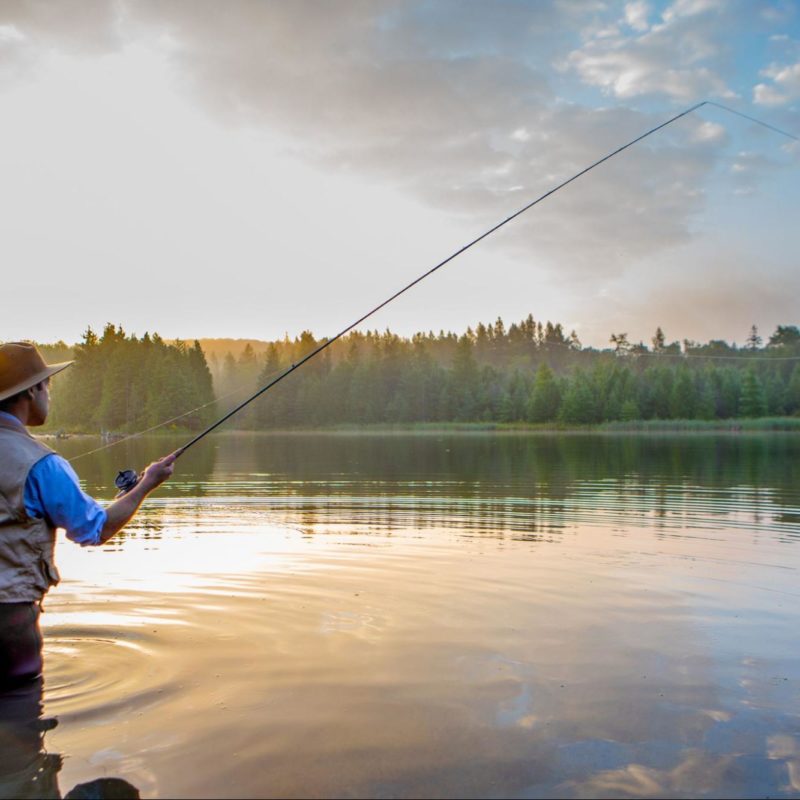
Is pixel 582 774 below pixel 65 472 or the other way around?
below

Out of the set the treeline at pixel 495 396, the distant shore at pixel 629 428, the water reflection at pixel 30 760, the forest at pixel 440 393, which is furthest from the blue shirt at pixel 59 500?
the treeline at pixel 495 396

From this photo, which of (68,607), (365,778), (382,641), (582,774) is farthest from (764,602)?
(68,607)

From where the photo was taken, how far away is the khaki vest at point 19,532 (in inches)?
181

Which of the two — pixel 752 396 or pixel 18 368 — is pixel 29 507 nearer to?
pixel 18 368

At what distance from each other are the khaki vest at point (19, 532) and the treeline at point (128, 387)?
10114 centimetres

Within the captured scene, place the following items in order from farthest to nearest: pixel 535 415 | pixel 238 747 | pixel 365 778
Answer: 1. pixel 535 415
2. pixel 238 747
3. pixel 365 778

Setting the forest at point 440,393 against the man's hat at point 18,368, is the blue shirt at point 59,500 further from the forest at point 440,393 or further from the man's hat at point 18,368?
the forest at point 440,393

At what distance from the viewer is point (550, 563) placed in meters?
10.7

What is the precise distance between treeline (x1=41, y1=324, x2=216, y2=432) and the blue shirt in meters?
101

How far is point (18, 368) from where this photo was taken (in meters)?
4.90

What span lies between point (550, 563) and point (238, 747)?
267 inches

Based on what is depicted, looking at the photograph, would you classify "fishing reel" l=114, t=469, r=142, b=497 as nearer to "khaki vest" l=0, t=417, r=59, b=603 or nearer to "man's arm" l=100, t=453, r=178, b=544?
"man's arm" l=100, t=453, r=178, b=544

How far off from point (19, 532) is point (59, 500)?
333 millimetres

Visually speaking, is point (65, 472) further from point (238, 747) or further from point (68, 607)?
point (68, 607)
